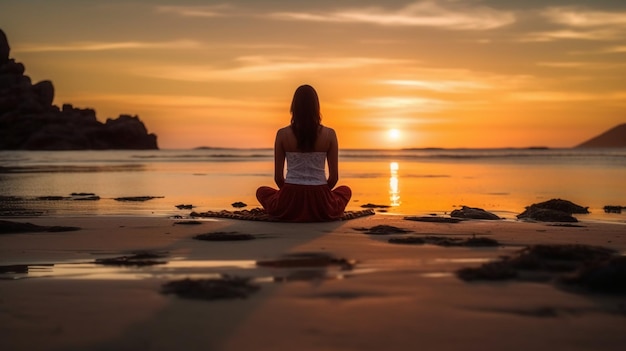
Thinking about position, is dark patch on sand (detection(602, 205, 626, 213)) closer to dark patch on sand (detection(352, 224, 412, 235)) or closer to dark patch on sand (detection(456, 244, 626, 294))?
dark patch on sand (detection(352, 224, 412, 235))

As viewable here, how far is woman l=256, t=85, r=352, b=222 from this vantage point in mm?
8836

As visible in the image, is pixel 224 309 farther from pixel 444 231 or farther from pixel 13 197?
pixel 13 197

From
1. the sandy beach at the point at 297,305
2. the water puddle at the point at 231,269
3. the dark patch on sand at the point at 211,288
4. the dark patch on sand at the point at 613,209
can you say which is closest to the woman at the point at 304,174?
the sandy beach at the point at 297,305

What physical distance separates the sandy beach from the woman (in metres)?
2.66

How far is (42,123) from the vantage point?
115812 mm

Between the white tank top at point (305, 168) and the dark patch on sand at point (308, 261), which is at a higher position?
the white tank top at point (305, 168)

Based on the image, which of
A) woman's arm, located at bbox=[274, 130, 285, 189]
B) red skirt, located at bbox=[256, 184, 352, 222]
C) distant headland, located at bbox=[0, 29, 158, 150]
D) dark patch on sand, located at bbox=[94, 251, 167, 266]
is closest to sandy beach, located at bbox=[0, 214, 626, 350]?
dark patch on sand, located at bbox=[94, 251, 167, 266]

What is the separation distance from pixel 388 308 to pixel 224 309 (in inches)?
38.4

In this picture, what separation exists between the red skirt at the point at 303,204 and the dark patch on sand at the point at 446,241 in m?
2.34

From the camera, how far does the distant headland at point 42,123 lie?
370 feet

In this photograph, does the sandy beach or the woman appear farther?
the woman

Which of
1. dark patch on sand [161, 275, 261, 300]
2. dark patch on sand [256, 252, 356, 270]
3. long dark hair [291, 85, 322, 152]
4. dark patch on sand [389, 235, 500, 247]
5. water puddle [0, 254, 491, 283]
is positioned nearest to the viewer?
dark patch on sand [161, 275, 261, 300]

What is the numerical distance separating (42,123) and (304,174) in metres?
119

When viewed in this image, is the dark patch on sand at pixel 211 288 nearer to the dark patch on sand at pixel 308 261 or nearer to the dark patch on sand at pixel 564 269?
the dark patch on sand at pixel 308 261
